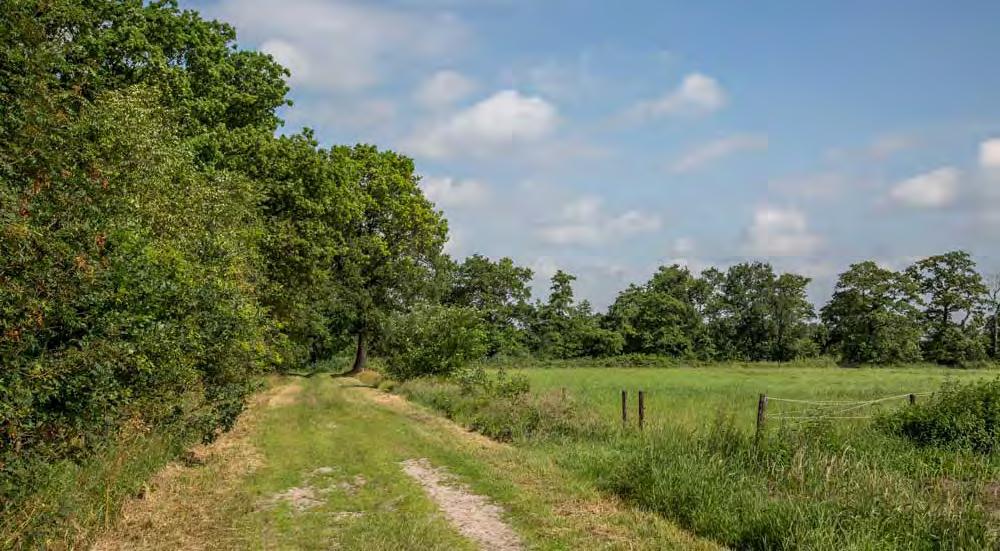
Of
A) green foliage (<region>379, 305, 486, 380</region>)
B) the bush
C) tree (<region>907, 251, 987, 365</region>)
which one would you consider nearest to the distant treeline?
tree (<region>907, 251, 987, 365</region>)

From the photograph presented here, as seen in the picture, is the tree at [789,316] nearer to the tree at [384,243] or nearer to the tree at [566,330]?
the tree at [566,330]

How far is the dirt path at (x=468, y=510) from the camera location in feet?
30.0

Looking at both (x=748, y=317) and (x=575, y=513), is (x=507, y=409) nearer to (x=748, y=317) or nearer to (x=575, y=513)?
(x=575, y=513)

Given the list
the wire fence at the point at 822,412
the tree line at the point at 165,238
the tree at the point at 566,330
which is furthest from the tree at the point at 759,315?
the wire fence at the point at 822,412

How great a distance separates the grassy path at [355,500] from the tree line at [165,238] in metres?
1.34

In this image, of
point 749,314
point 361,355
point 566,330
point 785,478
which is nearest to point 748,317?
point 749,314

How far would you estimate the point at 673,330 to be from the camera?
87.1 meters

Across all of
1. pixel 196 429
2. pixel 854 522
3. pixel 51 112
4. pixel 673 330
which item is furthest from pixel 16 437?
pixel 673 330

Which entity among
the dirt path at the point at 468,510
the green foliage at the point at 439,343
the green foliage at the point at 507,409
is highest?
the green foliage at the point at 439,343

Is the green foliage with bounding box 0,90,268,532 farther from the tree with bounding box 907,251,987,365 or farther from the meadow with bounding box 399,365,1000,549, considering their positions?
the tree with bounding box 907,251,987,365

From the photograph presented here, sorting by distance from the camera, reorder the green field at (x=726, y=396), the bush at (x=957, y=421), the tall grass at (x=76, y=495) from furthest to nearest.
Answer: the green field at (x=726, y=396), the bush at (x=957, y=421), the tall grass at (x=76, y=495)

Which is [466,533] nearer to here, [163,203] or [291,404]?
[163,203]

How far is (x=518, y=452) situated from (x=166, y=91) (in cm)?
1720

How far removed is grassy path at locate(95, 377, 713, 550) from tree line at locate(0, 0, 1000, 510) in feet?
4.39
